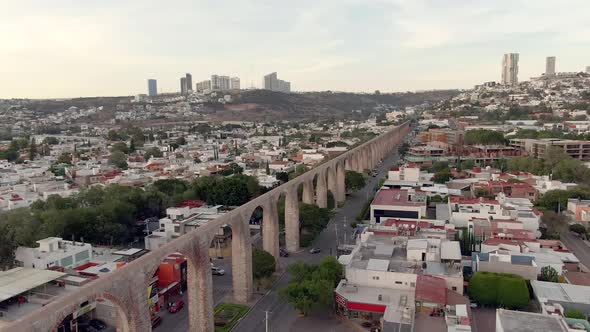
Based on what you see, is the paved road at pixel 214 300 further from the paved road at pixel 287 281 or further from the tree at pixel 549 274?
the tree at pixel 549 274

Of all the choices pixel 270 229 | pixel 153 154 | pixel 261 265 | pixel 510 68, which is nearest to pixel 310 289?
pixel 261 265

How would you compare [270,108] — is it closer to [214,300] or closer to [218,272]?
[218,272]

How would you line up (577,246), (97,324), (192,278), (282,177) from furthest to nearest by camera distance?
(282,177), (577,246), (97,324), (192,278)

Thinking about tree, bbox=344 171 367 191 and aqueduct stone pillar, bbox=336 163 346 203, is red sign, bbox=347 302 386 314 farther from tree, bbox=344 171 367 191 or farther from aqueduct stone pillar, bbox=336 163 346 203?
tree, bbox=344 171 367 191

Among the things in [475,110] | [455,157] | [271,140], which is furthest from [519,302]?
[475,110]

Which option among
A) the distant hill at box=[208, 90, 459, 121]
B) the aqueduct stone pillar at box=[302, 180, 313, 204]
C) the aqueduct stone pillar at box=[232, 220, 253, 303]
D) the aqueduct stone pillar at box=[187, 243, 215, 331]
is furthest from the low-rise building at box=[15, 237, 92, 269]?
the distant hill at box=[208, 90, 459, 121]

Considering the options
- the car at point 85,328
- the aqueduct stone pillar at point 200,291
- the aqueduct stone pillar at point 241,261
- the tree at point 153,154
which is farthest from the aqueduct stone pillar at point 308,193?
the tree at point 153,154
